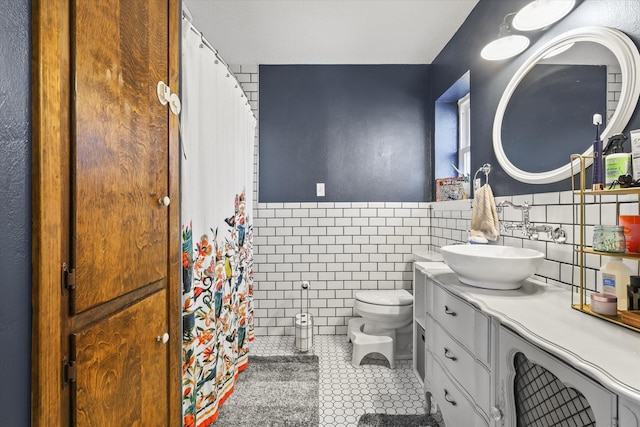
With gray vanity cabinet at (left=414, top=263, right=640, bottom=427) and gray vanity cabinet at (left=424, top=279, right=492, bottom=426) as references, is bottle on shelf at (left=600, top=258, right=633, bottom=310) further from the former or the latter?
gray vanity cabinet at (left=424, top=279, right=492, bottom=426)

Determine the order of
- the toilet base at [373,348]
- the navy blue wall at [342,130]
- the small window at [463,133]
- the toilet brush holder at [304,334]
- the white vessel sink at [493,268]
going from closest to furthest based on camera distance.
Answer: the white vessel sink at [493,268] → the toilet base at [373,348] → the toilet brush holder at [304,334] → the small window at [463,133] → the navy blue wall at [342,130]

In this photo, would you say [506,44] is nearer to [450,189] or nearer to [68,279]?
[450,189]

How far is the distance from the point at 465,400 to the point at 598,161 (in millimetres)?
994

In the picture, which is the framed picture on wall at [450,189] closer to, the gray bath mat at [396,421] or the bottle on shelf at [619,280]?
the bottle on shelf at [619,280]

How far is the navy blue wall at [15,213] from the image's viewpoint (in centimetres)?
52

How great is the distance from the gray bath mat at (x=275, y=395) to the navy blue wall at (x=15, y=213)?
141 cm

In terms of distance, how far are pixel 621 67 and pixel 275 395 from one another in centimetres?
230

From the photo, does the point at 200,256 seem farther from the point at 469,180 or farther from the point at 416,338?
the point at 469,180

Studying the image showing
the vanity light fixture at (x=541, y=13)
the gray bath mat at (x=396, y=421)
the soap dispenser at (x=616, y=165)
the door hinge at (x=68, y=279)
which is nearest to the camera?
the door hinge at (x=68, y=279)

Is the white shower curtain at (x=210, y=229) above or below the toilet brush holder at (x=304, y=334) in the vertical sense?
above

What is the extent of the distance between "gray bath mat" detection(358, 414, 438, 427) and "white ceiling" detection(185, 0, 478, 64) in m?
2.54

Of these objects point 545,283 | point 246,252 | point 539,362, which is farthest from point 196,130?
point 545,283

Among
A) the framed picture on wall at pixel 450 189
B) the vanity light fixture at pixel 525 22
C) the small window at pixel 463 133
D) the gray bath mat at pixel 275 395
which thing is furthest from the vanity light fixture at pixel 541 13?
the gray bath mat at pixel 275 395

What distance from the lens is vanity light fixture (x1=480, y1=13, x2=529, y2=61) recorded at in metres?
1.56
